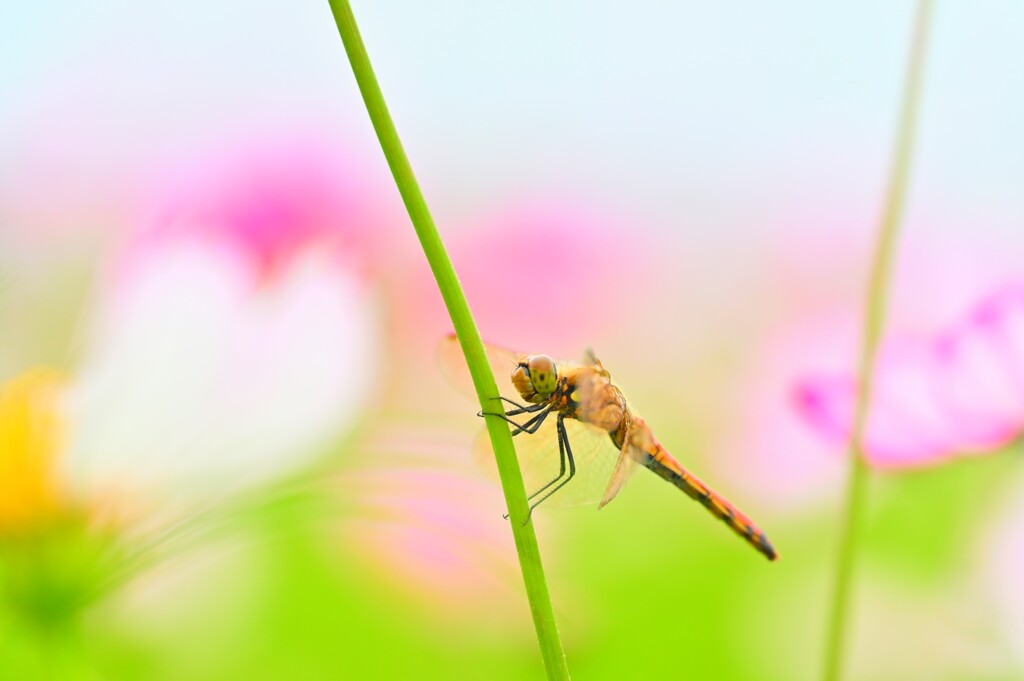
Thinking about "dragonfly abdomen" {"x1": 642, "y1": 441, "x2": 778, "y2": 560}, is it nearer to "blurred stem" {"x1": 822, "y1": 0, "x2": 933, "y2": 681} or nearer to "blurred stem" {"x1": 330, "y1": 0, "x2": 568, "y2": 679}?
"blurred stem" {"x1": 822, "y1": 0, "x2": 933, "y2": 681}

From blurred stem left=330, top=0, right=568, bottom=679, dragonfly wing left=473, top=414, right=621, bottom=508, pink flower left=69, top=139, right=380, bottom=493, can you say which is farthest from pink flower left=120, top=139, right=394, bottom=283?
blurred stem left=330, top=0, right=568, bottom=679

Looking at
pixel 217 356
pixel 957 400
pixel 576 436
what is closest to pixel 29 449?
pixel 217 356

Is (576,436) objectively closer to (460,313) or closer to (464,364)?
(464,364)

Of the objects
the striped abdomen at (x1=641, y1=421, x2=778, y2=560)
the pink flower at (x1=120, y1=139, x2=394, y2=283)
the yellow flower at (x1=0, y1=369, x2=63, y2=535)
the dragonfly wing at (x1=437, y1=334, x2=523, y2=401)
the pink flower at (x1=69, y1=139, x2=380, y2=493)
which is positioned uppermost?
the pink flower at (x1=120, y1=139, x2=394, y2=283)

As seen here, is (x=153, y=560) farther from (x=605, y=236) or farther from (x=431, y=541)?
(x=605, y=236)

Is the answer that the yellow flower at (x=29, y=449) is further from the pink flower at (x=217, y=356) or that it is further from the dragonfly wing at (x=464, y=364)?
the dragonfly wing at (x=464, y=364)

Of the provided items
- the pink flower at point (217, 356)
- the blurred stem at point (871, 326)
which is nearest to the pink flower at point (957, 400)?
the blurred stem at point (871, 326)
